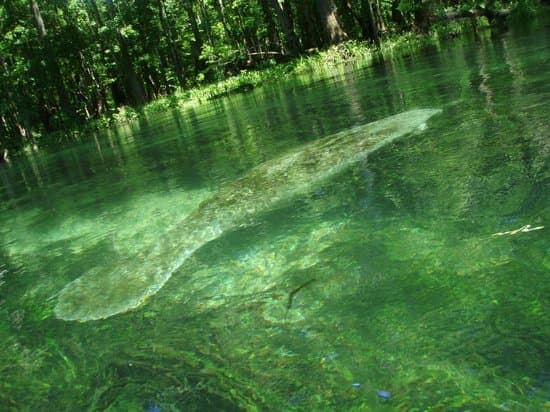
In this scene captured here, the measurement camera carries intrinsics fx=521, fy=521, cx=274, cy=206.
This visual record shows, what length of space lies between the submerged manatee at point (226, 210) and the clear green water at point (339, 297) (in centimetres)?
14

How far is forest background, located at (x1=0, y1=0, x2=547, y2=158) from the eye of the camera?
80.9 feet

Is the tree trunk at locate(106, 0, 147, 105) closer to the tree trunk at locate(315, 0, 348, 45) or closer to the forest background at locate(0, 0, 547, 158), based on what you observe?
the forest background at locate(0, 0, 547, 158)

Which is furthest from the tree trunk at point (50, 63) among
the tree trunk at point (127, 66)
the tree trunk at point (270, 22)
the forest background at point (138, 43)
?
the tree trunk at point (270, 22)

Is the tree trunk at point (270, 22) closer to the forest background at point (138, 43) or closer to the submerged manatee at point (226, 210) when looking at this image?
the forest background at point (138, 43)

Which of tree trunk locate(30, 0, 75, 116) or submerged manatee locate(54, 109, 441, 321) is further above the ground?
tree trunk locate(30, 0, 75, 116)

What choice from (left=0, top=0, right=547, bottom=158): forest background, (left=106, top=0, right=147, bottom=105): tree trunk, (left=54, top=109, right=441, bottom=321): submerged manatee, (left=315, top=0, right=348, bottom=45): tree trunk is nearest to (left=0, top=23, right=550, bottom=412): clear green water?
(left=54, top=109, right=441, bottom=321): submerged manatee

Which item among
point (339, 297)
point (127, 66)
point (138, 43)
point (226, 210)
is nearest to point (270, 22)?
point (138, 43)

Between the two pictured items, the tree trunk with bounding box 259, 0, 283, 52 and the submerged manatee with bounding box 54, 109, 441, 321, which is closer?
the submerged manatee with bounding box 54, 109, 441, 321

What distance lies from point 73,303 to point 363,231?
1.96m

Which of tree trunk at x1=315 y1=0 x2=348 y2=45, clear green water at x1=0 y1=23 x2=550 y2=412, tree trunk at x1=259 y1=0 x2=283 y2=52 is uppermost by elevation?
tree trunk at x1=259 y1=0 x2=283 y2=52

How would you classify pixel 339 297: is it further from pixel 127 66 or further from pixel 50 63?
pixel 127 66

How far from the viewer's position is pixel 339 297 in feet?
8.50

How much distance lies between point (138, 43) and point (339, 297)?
35498 mm

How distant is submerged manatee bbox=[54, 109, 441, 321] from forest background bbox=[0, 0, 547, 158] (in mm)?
17098
